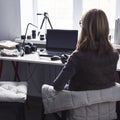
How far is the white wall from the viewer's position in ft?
10.9

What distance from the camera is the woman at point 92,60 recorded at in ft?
5.68

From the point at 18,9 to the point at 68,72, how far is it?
185 cm

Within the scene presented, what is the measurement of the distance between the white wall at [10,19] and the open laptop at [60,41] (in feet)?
2.25

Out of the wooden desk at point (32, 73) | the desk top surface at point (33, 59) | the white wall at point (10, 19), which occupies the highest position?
the white wall at point (10, 19)

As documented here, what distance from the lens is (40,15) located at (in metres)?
3.51

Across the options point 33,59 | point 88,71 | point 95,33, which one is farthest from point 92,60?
point 33,59

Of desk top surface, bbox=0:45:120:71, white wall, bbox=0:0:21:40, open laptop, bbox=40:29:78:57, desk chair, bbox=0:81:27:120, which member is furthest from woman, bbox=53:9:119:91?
white wall, bbox=0:0:21:40

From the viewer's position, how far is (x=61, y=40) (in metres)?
2.85

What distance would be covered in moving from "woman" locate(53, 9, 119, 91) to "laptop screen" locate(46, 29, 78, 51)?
98 cm

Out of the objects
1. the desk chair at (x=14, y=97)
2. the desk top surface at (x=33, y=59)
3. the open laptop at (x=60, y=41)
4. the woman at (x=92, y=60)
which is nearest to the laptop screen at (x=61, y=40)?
the open laptop at (x=60, y=41)

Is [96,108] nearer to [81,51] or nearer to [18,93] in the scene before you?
[81,51]

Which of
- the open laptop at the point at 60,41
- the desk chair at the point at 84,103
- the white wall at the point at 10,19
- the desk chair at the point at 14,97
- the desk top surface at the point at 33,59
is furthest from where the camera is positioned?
the white wall at the point at 10,19

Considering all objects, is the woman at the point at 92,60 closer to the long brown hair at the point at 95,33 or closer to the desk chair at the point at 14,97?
the long brown hair at the point at 95,33

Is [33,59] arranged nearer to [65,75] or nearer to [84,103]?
[65,75]
